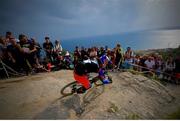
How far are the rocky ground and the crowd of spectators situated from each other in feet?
1.72

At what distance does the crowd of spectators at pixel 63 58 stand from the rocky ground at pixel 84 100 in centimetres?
52

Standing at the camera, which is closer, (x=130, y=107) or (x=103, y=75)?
(x=130, y=107)

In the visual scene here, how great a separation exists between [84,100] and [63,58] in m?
1.97

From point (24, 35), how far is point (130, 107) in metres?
2.76

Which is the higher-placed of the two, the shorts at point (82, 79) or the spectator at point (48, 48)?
the spectator at point (48, 48)

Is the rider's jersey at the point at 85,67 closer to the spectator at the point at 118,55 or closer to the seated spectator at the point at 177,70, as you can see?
the spectator at the point at 118,55

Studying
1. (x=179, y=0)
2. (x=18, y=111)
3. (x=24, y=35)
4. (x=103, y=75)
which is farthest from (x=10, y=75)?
(x=179, y=0)

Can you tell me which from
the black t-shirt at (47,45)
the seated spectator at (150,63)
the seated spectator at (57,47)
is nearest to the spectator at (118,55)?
the seated spectator at (150,63)

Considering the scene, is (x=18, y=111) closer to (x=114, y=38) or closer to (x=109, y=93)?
(x=109, y=93)

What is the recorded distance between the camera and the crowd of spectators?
13.2 feet

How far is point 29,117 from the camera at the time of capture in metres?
2.84

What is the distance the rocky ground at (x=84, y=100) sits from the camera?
116 inches

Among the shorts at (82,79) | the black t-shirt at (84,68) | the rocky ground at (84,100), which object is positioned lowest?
the rocky ground at (84,100)

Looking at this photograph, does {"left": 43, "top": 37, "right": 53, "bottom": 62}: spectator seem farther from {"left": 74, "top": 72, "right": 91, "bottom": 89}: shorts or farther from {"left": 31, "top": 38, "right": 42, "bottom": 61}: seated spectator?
{"left": 74, "top": 72, "right": 91, "bottom": 89}: shorts
